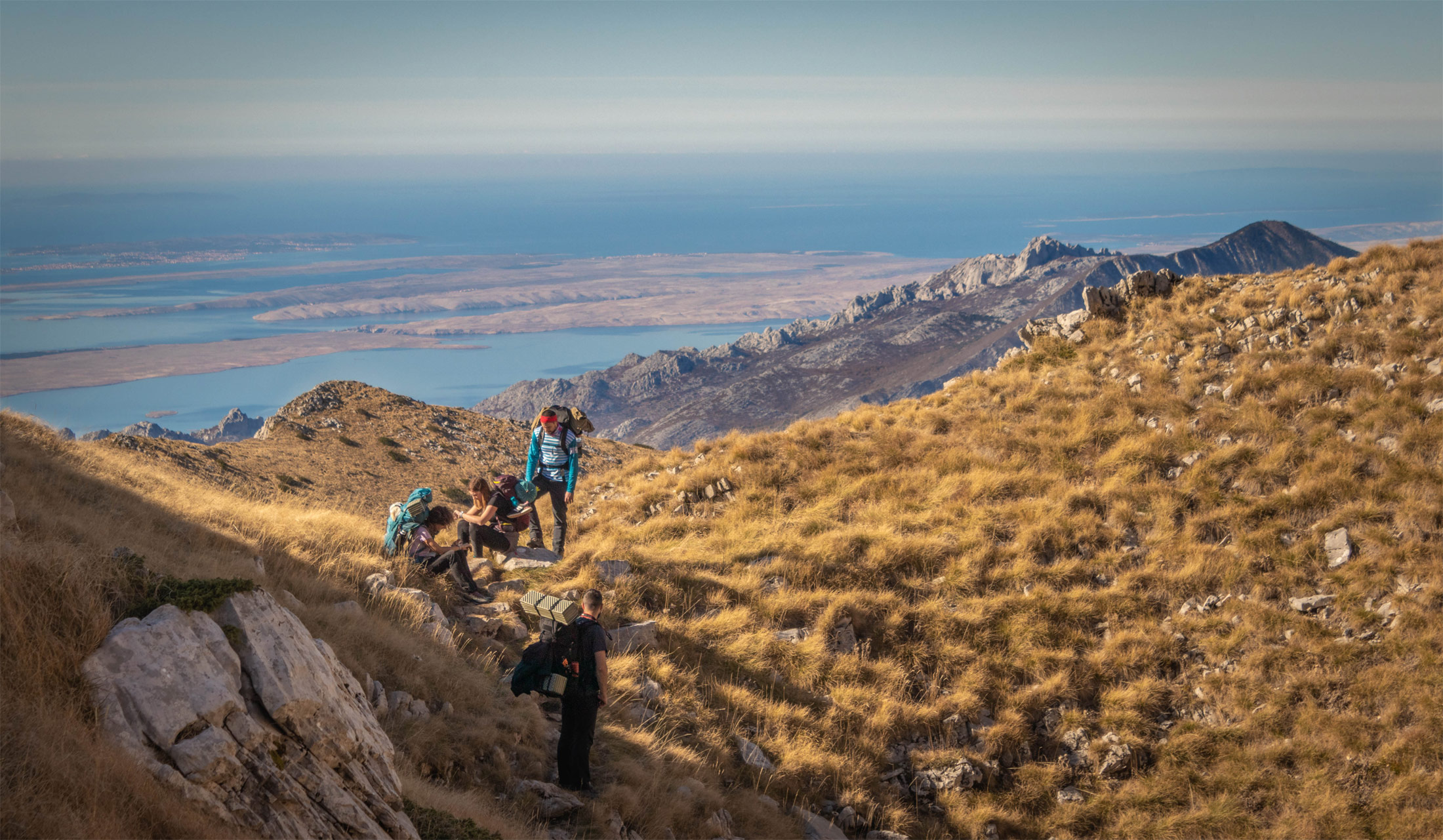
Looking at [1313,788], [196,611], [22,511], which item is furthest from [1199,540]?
[22,511]

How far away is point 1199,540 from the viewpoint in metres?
11.9

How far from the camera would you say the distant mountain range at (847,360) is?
14750 cm

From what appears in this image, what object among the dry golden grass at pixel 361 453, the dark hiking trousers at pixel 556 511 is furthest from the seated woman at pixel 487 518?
the dry golden grass at pixel 361 453

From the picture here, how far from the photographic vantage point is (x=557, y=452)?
43.2ft

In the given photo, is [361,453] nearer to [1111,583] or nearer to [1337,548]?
[1111,583]

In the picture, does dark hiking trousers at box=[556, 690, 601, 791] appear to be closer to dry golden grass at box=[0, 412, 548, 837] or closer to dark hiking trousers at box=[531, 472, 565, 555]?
dry golden grass at box=[0, 412, 548, 837]

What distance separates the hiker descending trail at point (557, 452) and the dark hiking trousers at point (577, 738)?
612 cm

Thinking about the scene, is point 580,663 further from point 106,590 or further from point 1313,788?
point 1313,788

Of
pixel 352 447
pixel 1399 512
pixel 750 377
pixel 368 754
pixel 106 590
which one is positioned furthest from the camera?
pixel 750 377

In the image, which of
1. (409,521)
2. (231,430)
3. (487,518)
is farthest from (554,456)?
(231,430)

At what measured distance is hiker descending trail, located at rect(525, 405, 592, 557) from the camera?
43.1ft

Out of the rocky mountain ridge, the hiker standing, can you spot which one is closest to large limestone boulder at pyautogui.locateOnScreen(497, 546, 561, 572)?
the hiker standing

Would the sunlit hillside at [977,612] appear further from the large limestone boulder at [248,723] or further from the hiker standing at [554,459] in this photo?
the hiker standing at [554,459]

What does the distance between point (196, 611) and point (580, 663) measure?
3.22m
